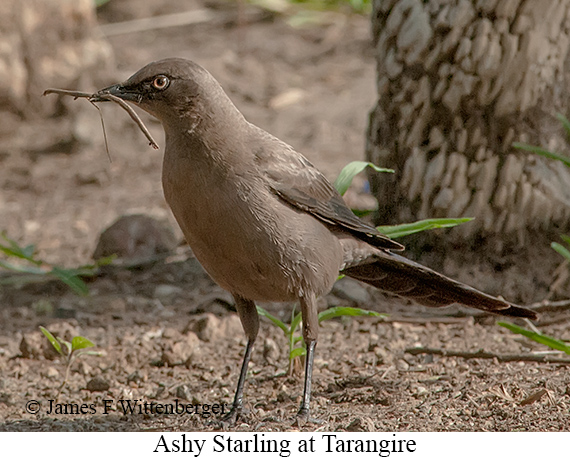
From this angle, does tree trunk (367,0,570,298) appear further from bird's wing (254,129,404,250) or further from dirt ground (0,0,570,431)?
bird's wing (254,129,404,250)

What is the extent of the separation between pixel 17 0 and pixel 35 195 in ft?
6.67

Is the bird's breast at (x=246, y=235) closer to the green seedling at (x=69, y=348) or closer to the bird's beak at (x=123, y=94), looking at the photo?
the bird's beak at (x=123, y=94)

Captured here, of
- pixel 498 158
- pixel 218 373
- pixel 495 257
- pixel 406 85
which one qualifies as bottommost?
pixel 218 373

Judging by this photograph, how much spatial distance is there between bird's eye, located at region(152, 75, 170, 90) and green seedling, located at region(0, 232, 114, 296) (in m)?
2.26

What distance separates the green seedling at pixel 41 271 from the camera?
20.2 feet

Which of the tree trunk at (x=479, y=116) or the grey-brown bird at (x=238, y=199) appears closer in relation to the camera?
the grey-brown bird at (x=238, y=199)

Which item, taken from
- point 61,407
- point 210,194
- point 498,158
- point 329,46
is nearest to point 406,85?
point 498,158

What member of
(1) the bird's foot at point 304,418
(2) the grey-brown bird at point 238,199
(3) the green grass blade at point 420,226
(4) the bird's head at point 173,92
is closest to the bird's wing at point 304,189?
(2) the grey-brown bird at point 238,199

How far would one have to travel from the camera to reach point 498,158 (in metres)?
5.75

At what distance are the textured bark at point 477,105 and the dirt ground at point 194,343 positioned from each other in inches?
27.6

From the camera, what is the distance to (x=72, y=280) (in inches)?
243

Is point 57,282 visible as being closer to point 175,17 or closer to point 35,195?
point 35,195

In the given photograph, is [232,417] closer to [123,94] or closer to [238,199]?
[238,199]

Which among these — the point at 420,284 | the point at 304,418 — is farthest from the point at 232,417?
the point at 420,284
